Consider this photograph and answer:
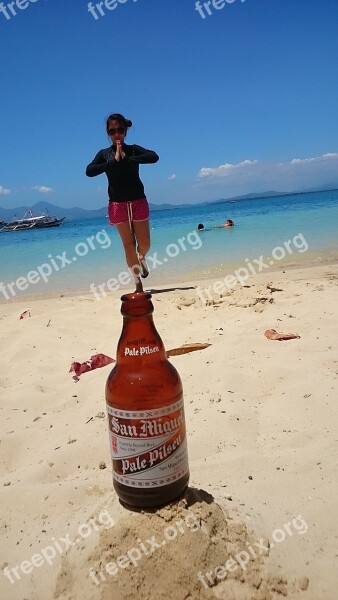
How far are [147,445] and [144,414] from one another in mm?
90

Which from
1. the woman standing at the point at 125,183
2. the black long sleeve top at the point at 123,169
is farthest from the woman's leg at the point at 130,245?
the black long sleeve top at the point at 123,169

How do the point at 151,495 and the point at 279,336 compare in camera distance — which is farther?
the point at 279,336

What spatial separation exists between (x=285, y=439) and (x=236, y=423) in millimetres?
267

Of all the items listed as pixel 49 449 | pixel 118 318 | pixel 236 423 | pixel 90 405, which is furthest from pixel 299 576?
pixel 118 318

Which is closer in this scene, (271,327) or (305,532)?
(305,532)

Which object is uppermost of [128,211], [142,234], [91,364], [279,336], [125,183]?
[125,183]

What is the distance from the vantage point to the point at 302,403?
2.22m

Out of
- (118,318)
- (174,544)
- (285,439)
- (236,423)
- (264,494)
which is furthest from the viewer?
(118,318)

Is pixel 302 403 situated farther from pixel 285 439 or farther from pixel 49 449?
pixel 49 449

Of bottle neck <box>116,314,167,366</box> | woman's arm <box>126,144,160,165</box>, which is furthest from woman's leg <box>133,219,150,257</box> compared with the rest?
bottle neck <box>116,314,167,366</box>

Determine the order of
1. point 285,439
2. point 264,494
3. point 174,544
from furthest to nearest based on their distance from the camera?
point 285,439, point 264,494, point 174,544
